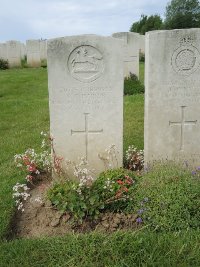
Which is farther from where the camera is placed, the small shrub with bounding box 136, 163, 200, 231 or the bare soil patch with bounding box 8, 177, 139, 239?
the bare soil patch with bounding box 8, 177, 139, 239

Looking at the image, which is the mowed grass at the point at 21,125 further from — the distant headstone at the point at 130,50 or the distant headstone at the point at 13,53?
the distant headstone at the point at 13,53

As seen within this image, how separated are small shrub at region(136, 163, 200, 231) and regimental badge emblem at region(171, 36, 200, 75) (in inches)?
54.9

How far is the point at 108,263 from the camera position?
331 cm

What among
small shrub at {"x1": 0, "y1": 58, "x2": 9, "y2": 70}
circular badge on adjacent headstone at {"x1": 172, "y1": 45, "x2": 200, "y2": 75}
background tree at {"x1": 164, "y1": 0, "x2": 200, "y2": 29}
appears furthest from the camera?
background tree at {"x1": 164, "y1": 0, "x2": 200, "y2": 29}

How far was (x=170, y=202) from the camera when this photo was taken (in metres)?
3.90

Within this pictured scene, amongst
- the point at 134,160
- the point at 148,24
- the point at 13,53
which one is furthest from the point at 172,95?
the point at 148,24

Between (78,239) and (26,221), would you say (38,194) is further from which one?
(78,239)

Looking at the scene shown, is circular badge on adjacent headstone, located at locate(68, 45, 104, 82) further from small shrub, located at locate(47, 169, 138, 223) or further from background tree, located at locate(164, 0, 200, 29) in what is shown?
background tree, located at locate(164, 0, 200, 29)

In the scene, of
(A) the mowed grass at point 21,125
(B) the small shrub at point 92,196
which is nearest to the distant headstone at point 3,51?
(A) the mowed grass at point 21,125

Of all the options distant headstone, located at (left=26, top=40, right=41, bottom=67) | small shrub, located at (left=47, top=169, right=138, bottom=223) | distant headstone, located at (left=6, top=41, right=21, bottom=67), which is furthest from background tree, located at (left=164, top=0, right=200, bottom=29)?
small shrub, located at (left=47, top=169, right=138, bottom=223)

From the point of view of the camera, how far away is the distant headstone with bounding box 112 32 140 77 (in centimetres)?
1282

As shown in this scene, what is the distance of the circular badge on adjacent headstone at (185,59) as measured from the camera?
4.80m

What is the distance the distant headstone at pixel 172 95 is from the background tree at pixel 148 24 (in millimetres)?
47549

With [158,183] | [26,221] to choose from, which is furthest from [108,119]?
[26,221]
